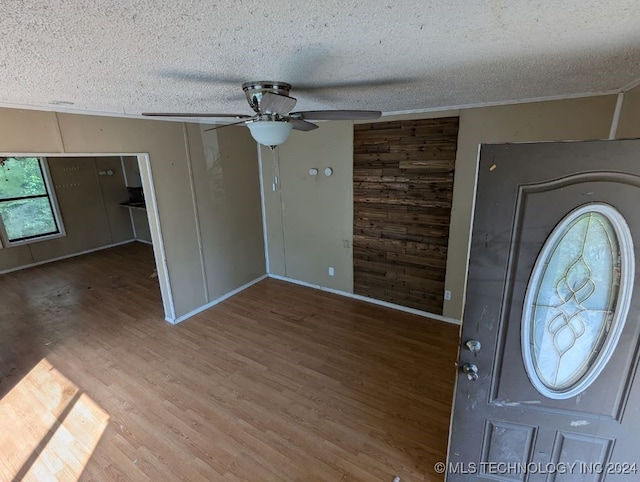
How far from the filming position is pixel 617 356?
140cm

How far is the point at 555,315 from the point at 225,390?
2.62 metres

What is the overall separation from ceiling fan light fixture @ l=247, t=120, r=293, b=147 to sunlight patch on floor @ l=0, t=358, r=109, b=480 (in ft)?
8.47

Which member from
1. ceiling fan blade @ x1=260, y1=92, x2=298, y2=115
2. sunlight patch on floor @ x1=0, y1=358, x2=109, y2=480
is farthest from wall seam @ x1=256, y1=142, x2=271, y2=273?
ceiling fan blade @ x1=260, y1=92, x2=298, y2=115

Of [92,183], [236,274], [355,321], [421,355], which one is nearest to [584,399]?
→ [421,355]

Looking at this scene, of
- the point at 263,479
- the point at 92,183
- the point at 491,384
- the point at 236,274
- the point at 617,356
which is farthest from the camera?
the point at 92,183

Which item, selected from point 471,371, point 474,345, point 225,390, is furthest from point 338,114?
point 225,390

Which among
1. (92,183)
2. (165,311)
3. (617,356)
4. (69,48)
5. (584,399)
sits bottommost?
(165,311)

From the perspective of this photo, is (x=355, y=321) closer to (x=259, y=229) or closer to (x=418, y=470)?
(x=418, y=470)

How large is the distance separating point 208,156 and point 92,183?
14.5 feet

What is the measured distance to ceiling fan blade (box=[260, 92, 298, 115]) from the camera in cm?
153

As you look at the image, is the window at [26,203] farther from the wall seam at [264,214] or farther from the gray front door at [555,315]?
the gray front door at [555,315]

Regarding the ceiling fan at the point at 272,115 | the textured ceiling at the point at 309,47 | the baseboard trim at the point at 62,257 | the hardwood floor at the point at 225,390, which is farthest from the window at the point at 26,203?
the ceiling fan at the point at 272,115

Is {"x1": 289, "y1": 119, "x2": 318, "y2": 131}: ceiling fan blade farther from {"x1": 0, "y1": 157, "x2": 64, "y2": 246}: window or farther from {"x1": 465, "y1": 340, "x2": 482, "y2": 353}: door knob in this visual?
{"x1": 0, "y1": 157, "x2": 64, "y2": 246}: window

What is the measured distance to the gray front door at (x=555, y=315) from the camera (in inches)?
50.8
